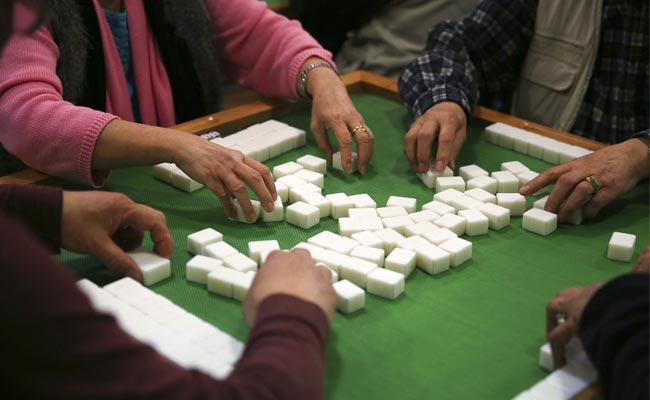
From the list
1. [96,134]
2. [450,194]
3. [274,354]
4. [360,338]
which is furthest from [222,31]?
[274,354]

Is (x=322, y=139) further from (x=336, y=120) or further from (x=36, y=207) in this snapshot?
(x=36, y=207)

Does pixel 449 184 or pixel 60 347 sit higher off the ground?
pixel 60 347

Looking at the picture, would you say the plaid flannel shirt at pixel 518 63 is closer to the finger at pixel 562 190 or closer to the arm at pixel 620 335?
the finger at pixel 562 190

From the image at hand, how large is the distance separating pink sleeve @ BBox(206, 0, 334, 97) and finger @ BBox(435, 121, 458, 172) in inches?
21.5

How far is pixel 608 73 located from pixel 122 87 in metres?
1.62

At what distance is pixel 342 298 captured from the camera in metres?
1.54

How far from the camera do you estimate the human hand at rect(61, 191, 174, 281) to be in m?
1.58

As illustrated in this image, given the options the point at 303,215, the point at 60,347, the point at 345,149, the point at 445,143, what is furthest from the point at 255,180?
the point at 60,347

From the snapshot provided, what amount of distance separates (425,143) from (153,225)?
87cm

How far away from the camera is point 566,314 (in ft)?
4.62

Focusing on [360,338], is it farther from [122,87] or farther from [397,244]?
[122,87]

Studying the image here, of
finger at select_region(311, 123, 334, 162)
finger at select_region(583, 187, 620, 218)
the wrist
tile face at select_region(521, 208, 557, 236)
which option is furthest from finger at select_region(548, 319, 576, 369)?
the wrist

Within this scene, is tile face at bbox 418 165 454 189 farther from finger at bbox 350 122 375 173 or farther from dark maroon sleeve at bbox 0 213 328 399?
dark maroon sleeve at bbox 0 213 328 399

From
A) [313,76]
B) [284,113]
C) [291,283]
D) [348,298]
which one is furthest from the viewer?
[284,113]
